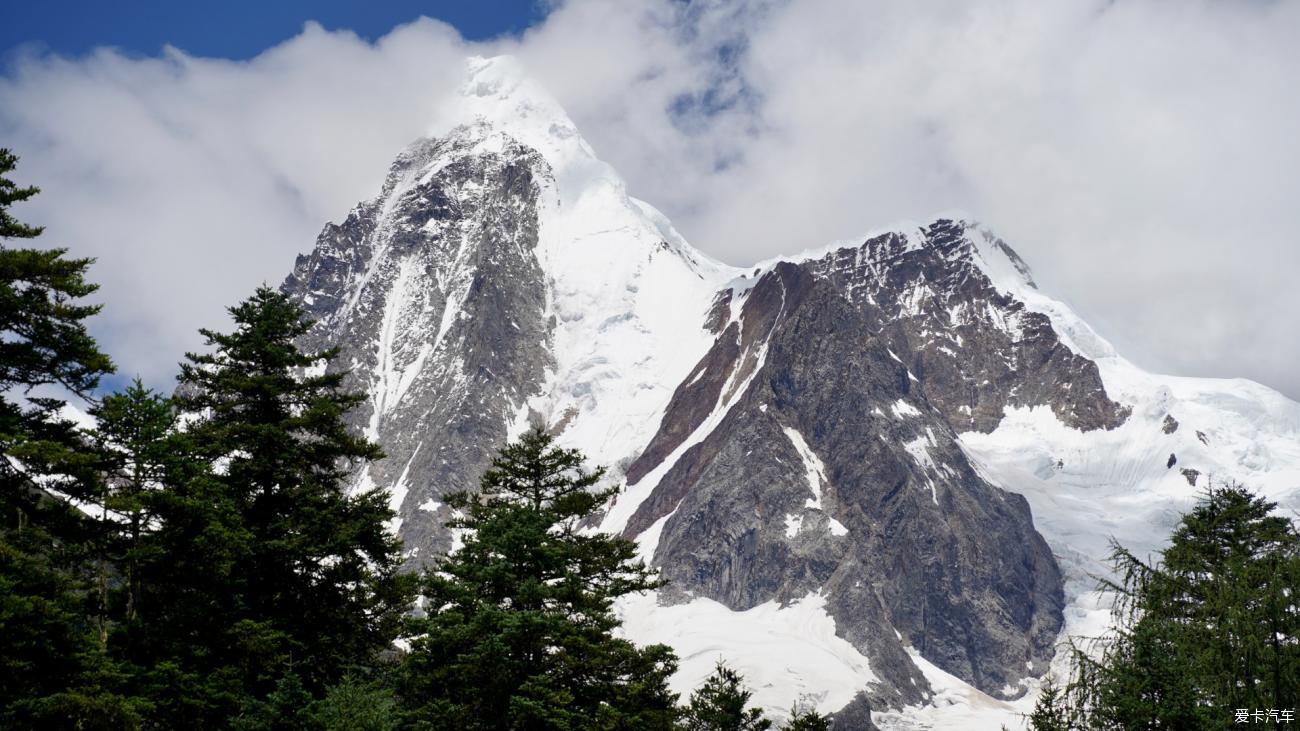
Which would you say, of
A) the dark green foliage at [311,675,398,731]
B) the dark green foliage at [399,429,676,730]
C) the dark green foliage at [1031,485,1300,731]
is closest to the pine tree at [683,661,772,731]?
the dark green foliage at [399,429,676,730]

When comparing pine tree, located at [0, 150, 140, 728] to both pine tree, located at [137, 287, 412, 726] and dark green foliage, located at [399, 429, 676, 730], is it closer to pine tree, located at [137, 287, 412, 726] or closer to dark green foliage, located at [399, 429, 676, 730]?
pine tree, located at [137, 287, 412, 726]

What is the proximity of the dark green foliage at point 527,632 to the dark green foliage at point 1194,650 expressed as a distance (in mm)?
13596

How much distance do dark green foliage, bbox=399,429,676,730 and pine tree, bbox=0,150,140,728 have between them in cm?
899

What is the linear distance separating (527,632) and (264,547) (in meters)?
8.08

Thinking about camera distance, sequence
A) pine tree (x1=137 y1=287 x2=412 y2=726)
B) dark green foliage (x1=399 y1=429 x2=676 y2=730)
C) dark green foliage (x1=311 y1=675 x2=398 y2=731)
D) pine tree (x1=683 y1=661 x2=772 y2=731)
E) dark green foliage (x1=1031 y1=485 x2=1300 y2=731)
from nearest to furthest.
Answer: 1. dark green foliage (x1=1031 y1=485 x2=1300 y2=731)
2. dark green foliage (x1=311 y1=675 x2=398 y2=731)
3. pine tree (x1=137 y1=287 x2=412 y2=726)
4. dark green foliage (x1=399 y1=429 x2=676 y2=730)
5. pine tree (x1=683 y1=661 x2=772 y2=731)

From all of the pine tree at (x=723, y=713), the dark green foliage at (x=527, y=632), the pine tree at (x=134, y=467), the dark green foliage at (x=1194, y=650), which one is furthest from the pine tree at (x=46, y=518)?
the pine tree at (x=723, y=713)

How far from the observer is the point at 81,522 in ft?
92.0

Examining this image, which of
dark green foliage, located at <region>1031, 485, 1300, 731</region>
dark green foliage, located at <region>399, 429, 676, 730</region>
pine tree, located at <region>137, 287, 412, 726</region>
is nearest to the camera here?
dark green foliage, located at <region>1031, 485, 1300, 731</region>

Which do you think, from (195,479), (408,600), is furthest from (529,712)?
(195,479)

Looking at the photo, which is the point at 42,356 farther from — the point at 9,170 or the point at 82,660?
the point at 82,660

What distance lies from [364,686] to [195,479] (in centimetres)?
665

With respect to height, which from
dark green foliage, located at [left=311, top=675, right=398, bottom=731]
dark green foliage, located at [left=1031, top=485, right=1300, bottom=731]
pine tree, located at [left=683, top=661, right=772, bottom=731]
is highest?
pine tree, located at [left=683, top=661, right=772, bottom=731]

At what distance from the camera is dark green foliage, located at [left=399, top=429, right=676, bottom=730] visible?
32656 millimetres

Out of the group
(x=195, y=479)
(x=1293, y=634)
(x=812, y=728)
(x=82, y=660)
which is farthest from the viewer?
(x=812, y=728)
